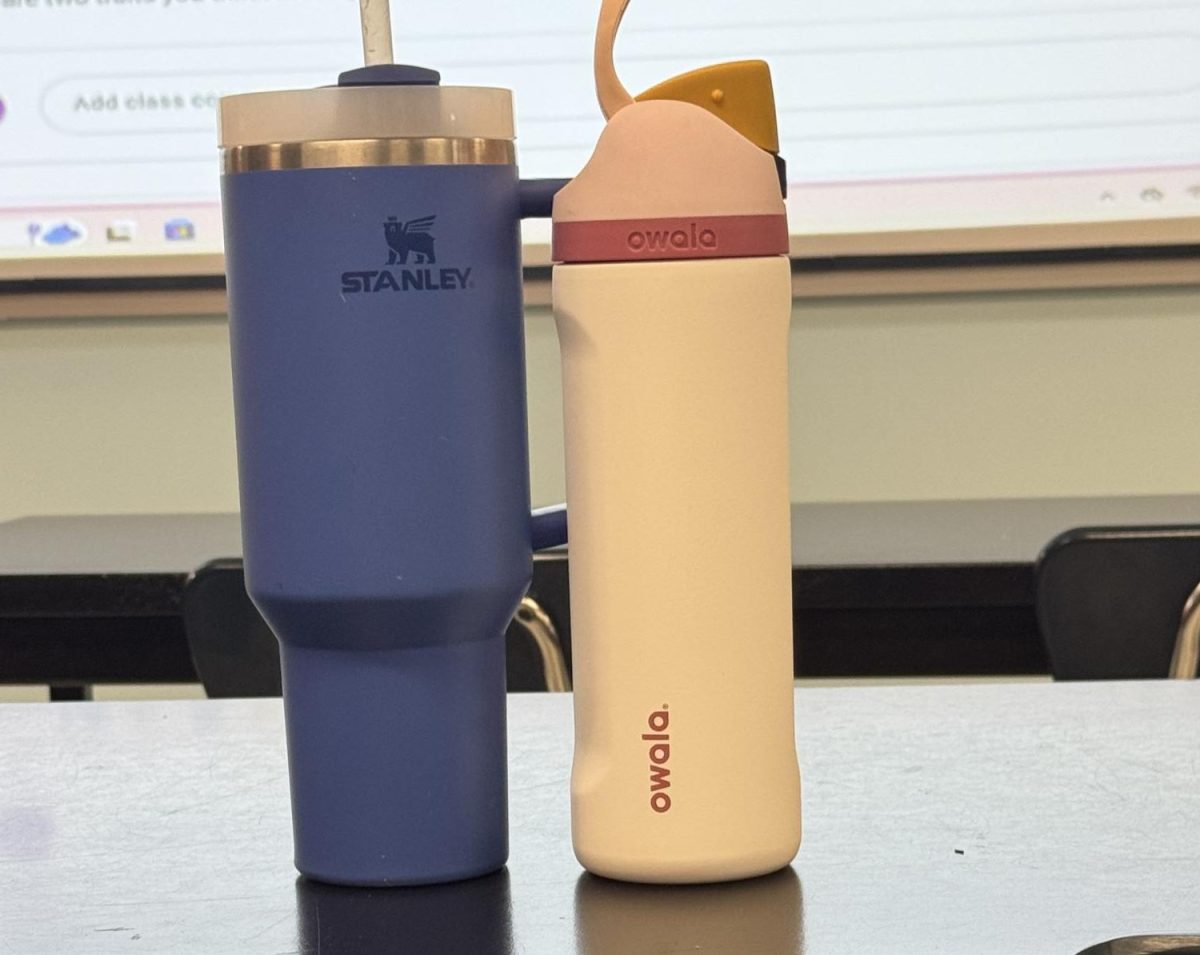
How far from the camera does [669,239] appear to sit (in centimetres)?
50

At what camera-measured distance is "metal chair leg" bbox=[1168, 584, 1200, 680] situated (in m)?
1.45

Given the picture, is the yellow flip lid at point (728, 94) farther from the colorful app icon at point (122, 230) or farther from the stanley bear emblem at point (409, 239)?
the colorful app icon at point (122, 230)

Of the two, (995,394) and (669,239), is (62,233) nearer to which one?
(995,394)

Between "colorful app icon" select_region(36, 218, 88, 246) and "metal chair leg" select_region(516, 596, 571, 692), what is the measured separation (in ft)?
5.04

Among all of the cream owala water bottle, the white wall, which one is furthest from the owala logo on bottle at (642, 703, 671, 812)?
the white wall

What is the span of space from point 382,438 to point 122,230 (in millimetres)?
2315

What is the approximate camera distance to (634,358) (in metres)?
0.51

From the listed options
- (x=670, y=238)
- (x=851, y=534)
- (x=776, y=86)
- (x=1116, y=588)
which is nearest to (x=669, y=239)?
(x=670, y=238)

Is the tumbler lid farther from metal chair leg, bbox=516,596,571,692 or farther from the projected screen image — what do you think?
the projected screen image

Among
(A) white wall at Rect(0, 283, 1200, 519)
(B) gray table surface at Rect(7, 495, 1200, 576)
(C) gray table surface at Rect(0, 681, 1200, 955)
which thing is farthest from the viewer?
(A) white wall at Rect(0, 283, 1200, 519)

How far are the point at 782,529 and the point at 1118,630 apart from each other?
1028 millimetres

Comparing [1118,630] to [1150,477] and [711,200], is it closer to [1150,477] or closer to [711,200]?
[711,200]

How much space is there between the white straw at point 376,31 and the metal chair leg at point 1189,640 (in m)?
1.08

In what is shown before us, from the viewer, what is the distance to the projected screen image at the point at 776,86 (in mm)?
2562
